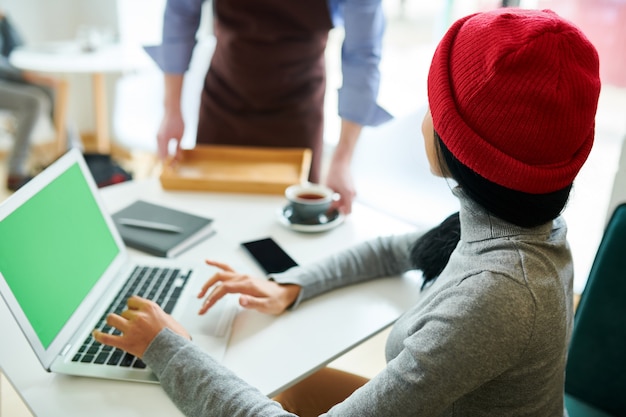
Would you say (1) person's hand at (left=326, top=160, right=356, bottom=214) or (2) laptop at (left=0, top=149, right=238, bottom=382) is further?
(1) person's hand at (left=326, top=160, right=356, bottom=214)

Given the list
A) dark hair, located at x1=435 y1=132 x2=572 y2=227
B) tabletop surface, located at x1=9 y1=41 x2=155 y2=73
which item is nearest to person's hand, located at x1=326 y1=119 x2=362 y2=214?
dark hair, located at x1=435 y1=132 x2=572 y2=227

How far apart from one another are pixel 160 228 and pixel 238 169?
358mm

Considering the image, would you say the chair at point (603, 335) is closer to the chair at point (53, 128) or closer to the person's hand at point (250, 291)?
the person's hand at point (250, 291)

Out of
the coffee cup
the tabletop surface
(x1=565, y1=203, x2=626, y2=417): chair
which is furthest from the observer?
the tabletop surface

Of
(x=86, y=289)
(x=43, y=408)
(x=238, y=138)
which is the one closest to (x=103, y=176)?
(x=238, y=138)

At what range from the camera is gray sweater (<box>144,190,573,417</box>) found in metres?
0.67

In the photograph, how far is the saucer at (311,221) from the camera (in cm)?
125

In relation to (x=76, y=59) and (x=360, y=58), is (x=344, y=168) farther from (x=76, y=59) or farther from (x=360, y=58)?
(x=76, y=59)

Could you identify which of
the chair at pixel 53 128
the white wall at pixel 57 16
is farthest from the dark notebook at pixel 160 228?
the white wall at pixel 57 16

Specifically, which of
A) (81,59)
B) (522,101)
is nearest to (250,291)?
(522,101)

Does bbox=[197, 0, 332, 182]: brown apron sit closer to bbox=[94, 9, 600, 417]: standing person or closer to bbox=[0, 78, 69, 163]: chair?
bbox=[94, 9, 600, 417]: standing person

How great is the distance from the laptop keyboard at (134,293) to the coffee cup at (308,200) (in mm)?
321

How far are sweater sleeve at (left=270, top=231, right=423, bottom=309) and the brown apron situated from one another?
0.58 meters

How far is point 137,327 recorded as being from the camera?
2.74 feet
